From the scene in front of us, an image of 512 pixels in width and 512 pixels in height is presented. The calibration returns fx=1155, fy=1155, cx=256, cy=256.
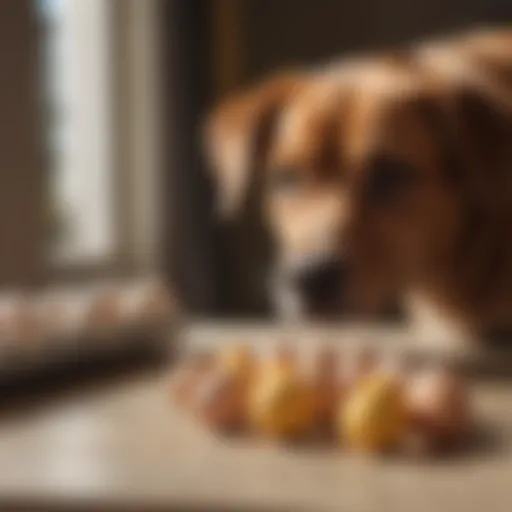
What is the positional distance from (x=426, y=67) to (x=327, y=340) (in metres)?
0.39

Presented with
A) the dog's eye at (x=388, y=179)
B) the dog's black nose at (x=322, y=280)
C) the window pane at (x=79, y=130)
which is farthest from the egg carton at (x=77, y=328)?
the window pane at (x=79, y=130)

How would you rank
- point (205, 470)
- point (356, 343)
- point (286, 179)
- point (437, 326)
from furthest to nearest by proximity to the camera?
point (286, 179) < point (437, 326) < point (356, 343) < point (205, 470)

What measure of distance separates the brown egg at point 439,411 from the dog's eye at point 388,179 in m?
0.59

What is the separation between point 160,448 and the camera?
0.66 m

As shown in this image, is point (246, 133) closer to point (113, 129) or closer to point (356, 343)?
point (356, 343)

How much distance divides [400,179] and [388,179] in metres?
0.01

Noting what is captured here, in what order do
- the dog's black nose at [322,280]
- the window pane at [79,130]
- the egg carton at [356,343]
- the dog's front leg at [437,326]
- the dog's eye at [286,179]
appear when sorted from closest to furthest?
the egg carton at [356,343] < the dog's front leg at [437,326] < the dog's black nose at [322,280] < the dog's eye at [286,179] < the window pane at [79,130]

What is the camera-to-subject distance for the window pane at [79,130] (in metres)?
1.72

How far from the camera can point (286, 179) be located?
4.39ft

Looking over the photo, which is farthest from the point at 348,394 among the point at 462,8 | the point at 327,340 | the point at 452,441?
the point at 462,8

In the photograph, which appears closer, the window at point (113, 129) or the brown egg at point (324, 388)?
the brown egg at point (324, 388)

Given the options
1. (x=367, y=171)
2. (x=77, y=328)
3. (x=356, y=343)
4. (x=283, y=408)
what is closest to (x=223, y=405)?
(x=283, y=408)

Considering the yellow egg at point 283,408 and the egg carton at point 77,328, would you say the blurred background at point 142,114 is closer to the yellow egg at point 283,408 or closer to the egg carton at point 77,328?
the egg carton at point 77,328

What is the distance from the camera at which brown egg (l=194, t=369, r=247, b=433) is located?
69cm
